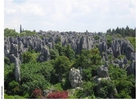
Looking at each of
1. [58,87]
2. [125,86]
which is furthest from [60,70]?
[125,86]

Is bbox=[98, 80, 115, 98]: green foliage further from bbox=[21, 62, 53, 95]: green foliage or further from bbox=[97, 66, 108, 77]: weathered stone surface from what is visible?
bbox=[21, 62, 53, 95]: green foliage

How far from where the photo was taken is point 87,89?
1147 centimetres

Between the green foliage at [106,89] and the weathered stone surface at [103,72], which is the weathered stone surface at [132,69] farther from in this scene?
the green foliage at [106,89]

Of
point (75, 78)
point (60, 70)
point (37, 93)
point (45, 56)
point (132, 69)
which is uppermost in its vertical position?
point (45, 56)

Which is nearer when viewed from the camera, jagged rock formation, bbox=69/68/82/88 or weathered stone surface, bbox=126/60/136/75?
jagged rock formation, bbox=69/68/82/88

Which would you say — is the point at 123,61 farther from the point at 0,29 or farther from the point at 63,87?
the point at 0,29

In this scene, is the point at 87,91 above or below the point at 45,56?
below

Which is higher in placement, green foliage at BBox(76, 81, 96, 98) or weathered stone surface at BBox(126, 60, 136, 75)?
weathered stone surface at BBox(126, 60, 136, 75)

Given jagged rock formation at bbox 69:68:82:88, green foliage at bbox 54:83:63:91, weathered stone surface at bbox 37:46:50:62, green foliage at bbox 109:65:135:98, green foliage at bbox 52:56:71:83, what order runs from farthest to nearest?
weathered stone surface at bbox 37:46:50:62, green foliage at bbox 52:56:71:83, green foliage at bbox 54:83:63:91, jagged rock formation at bbox 69:68:82:88, green foliage at bbox 109:65:135:98

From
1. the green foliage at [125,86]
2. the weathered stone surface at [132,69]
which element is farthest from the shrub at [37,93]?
the weathered stone surface at [132,69]

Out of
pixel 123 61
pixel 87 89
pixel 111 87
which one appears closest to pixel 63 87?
pixel 87 89

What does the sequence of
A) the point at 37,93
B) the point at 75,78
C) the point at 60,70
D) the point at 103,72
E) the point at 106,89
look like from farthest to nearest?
the point at 60,70 < the point at 75,78 < the point at 103,72 < the point at 37,93 < the point at 106,89

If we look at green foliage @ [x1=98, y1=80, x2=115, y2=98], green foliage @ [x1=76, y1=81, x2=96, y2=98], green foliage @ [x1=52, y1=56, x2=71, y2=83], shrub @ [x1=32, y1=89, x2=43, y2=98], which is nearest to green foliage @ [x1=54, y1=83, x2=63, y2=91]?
green foliage @ [x1=52, y1=56, x2=71, y2=83]

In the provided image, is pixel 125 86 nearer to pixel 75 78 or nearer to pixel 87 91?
pixel 87 91
